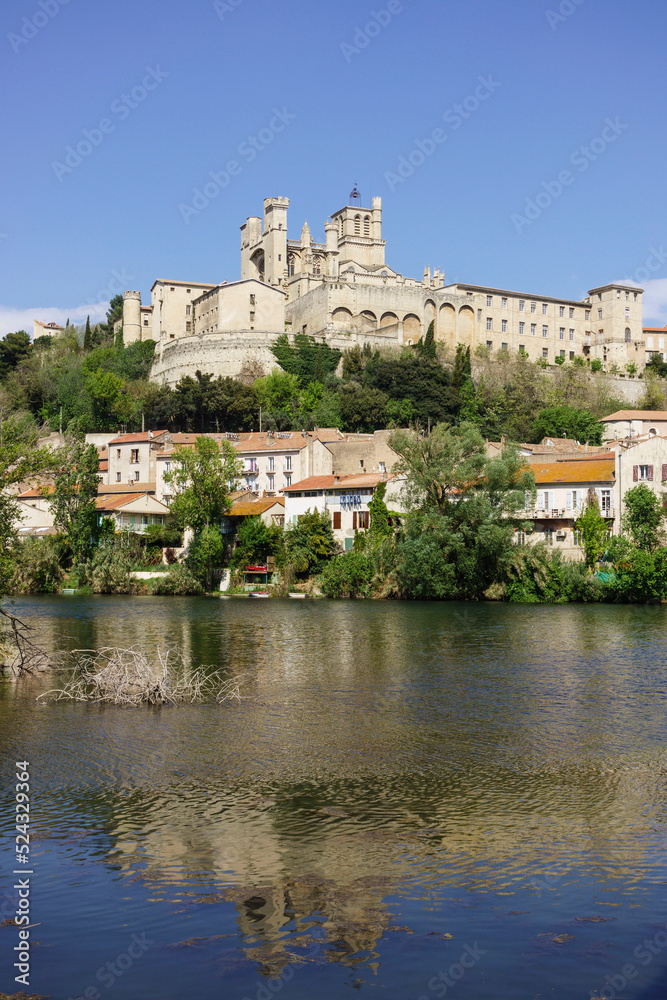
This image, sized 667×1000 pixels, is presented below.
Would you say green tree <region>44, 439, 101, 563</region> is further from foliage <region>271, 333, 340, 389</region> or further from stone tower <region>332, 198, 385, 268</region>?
stone tower <region>332, 198, 385, 268</region>

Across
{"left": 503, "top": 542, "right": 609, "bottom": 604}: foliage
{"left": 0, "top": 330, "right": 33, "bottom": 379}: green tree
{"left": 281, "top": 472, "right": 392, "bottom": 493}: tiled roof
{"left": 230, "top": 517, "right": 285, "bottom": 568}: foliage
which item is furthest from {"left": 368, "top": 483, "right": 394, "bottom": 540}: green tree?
{"left": 0, "top": 330, "right": 33, "bottom": 379}: green tree

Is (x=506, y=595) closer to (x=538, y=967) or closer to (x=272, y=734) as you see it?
(x=272, y=734)

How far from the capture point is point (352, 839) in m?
10.2

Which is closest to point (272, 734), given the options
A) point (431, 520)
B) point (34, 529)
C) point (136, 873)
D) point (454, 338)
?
point (136, 873)

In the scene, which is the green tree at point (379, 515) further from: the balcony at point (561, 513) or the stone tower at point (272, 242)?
the stone tower at point (272, 242)

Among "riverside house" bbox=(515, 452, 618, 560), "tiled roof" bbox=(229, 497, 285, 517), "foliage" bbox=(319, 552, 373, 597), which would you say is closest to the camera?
"riverside house" bbox=(515, 452, 618, 560)

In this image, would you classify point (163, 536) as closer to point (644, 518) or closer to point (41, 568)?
point (41, 568)

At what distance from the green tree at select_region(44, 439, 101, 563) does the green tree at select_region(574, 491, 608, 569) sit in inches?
990

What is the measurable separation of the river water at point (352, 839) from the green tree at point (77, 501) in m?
29.2

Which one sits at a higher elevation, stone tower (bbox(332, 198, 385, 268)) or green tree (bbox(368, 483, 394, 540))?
stone tower (bbox(332, 198, 385, 268))

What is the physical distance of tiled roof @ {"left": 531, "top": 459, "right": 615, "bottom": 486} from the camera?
4181cm

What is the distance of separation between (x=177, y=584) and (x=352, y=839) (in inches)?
1462

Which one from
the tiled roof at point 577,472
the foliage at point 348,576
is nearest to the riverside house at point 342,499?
the foliage at point 348,576

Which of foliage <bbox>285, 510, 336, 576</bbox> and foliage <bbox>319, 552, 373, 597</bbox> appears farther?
foliage <bbox>285, 510, 336, 576</bbox>
